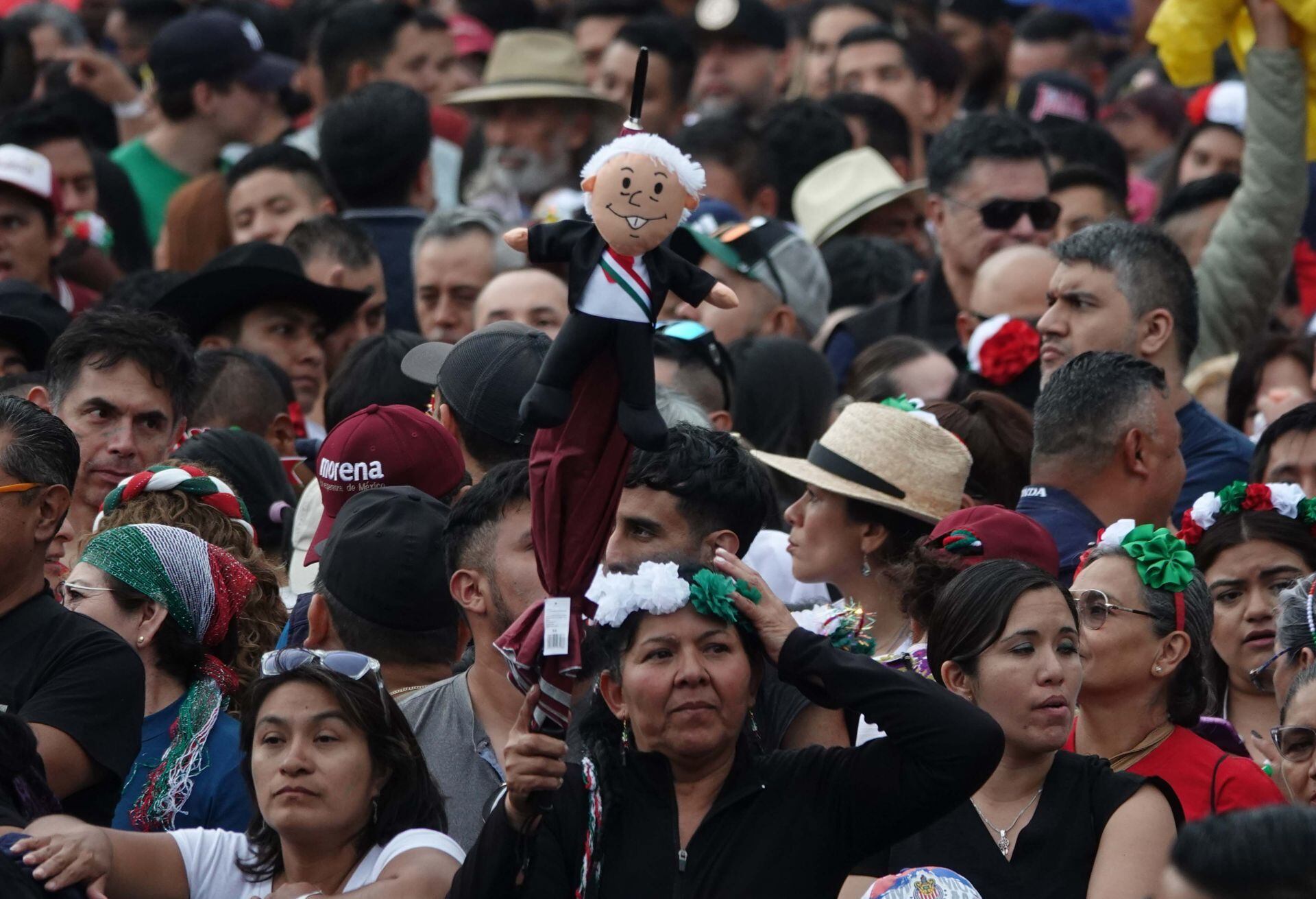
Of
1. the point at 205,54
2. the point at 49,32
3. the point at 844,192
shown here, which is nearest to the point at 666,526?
the point at 844,192

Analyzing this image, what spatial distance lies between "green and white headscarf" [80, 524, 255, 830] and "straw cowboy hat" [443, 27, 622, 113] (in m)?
6.15

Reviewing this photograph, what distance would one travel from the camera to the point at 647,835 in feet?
12.7

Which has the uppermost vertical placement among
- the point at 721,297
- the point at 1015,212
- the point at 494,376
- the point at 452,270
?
the point at 721,297

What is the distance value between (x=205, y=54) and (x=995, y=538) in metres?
6.19

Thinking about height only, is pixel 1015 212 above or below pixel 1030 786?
below

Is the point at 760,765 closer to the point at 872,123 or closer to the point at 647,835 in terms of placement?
the point at 647,835

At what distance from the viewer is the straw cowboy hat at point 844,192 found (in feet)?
30.7


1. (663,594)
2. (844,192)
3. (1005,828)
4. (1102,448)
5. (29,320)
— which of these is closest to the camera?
(663,594)

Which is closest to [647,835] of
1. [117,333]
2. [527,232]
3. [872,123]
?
[527,232]

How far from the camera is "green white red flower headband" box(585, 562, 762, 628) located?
3.86 metres

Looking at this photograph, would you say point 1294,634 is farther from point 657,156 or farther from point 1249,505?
point 657,156

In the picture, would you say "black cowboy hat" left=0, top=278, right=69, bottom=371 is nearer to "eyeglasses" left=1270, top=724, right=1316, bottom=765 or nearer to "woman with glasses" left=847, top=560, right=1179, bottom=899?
"woman with glasses" left=847, top=560, right=1179, bottom=899

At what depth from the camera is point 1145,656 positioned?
4.59 m

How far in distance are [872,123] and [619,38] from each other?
1.76 metres
